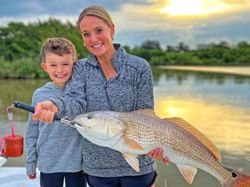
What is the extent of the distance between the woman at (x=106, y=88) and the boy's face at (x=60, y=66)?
0.21 m

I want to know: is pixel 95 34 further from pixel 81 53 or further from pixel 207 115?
pixel 81 53

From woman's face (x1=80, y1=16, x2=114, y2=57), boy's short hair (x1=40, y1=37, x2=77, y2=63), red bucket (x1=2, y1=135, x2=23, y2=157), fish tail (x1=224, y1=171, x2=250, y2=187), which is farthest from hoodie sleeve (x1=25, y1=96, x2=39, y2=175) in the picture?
fish tail (x1=224, y1=171, x2=250, y2=187)

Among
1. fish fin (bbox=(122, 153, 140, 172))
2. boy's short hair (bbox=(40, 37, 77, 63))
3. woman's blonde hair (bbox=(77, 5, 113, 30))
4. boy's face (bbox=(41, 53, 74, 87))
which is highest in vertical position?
woman's blonde hair (bbox=(77, 5, 113, 30))

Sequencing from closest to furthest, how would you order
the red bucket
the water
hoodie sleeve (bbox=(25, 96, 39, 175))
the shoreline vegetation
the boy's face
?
1. the boy's face
2. hoodie sleeve (bbox=(25, 96, 39, 175))
3. the red bucket
4. the water
5. the shoreline vegetation

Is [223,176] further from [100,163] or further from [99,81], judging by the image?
[99,81]

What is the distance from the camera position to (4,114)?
11.1m

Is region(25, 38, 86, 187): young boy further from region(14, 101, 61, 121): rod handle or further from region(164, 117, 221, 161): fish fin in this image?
region(164, 117, 221, 161): fish fin

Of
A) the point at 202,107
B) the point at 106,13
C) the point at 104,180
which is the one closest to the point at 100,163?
the point at 104,180

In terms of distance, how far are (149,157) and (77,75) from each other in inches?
27.6

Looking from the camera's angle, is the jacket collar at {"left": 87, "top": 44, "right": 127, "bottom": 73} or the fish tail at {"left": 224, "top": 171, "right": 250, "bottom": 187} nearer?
the fish tail at {"left": 224, "top": 171, "right": 250, "bottom": 187}

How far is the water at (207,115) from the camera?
583 cm

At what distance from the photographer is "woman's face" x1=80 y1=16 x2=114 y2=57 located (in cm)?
234

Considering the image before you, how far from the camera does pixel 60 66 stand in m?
2.65

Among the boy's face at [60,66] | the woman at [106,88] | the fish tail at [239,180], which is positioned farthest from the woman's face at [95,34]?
the fish tail at [239,180]
